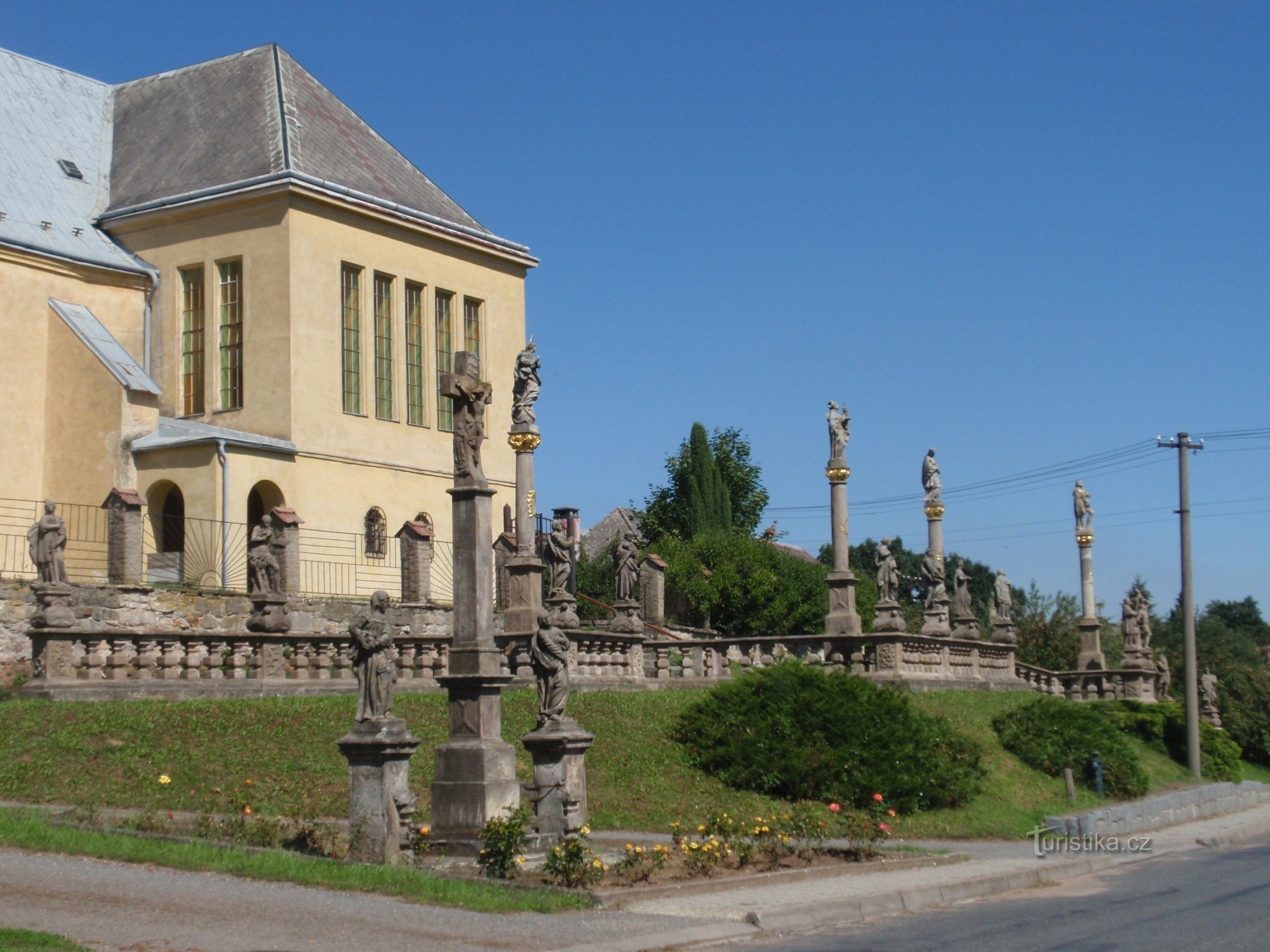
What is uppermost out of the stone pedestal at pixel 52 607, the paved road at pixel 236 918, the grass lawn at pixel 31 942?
the stone pedestal at pixel 52 607

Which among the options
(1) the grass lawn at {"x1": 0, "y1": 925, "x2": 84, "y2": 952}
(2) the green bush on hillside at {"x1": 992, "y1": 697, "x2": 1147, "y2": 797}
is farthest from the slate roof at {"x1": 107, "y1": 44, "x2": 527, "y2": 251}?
(1) the grass lawn at {"x1": 0, "y1": 925, "x2": 84, "y2": 952}

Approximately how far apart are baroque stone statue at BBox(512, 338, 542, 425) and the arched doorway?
6993mm

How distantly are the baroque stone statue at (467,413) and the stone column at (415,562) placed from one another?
15118 mm

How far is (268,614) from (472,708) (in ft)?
34.4

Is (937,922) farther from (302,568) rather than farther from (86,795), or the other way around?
(302,568)

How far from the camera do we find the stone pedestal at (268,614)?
81.0ft

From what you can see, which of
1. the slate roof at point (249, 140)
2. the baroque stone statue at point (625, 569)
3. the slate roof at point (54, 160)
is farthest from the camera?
the slate roof at point (249, 140)

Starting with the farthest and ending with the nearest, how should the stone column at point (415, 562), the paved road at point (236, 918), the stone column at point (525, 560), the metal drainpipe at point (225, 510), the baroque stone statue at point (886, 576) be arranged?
the baroque stone statue at point (886, 576)
the metal drainpipe at point (225, 510)
the stone column at point (415, 562)
the stone column at point (525, 560)
the paved road at point (236, 918)

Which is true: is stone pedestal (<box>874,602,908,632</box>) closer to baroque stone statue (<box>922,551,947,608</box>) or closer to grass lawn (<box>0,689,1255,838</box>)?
baroque stone statue (<box>922,551,947,608</box>)

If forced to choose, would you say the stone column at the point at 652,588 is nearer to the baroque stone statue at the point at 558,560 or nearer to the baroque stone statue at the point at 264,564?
the baroque stone statue at the point at 558,560

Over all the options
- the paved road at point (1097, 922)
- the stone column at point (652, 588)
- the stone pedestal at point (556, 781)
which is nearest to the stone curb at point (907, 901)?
the paved road at point (1097, 922)

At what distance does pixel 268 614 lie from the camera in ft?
81.4

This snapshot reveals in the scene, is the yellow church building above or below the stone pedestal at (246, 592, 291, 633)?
above

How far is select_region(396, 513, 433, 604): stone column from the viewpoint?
31.2 metres
